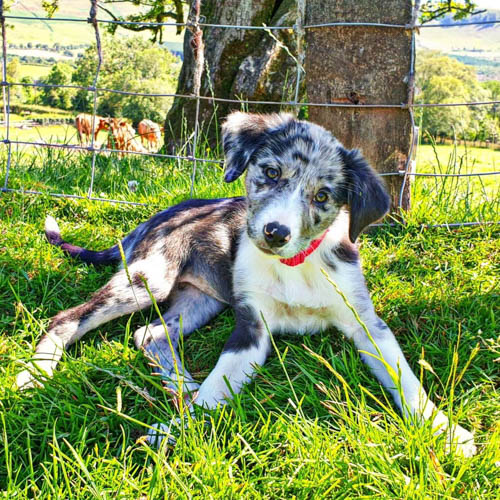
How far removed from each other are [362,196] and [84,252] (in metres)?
1.75

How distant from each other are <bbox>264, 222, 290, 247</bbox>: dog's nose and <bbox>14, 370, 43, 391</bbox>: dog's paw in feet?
3.56

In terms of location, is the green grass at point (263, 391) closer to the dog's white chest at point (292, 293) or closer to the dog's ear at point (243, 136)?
the dog's white chest at point (292, 293)

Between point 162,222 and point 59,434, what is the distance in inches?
59.5

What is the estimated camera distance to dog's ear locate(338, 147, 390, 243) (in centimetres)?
250

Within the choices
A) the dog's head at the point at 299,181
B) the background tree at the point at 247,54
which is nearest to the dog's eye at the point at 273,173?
the dog's head at the point at 299,181

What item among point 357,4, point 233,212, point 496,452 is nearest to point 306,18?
point 357,4

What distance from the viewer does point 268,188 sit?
251cm

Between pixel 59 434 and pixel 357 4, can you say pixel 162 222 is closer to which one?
pixel 59 434

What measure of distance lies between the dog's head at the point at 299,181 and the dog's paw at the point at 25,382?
3.49 feet

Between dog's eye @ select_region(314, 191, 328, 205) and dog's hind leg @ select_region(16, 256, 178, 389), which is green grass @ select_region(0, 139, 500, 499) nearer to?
dog's hind leg @ select_region(16, 256, 178, 389)

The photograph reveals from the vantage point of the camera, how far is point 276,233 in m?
2.20

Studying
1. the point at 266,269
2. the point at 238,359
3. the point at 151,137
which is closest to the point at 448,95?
the point at 151,137

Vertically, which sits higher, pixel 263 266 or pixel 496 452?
pixel 263 266

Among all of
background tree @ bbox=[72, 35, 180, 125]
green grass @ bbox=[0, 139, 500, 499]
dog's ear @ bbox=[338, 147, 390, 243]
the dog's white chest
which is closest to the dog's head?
dog's ear @ bbox=[338, 147, 390, 243]
